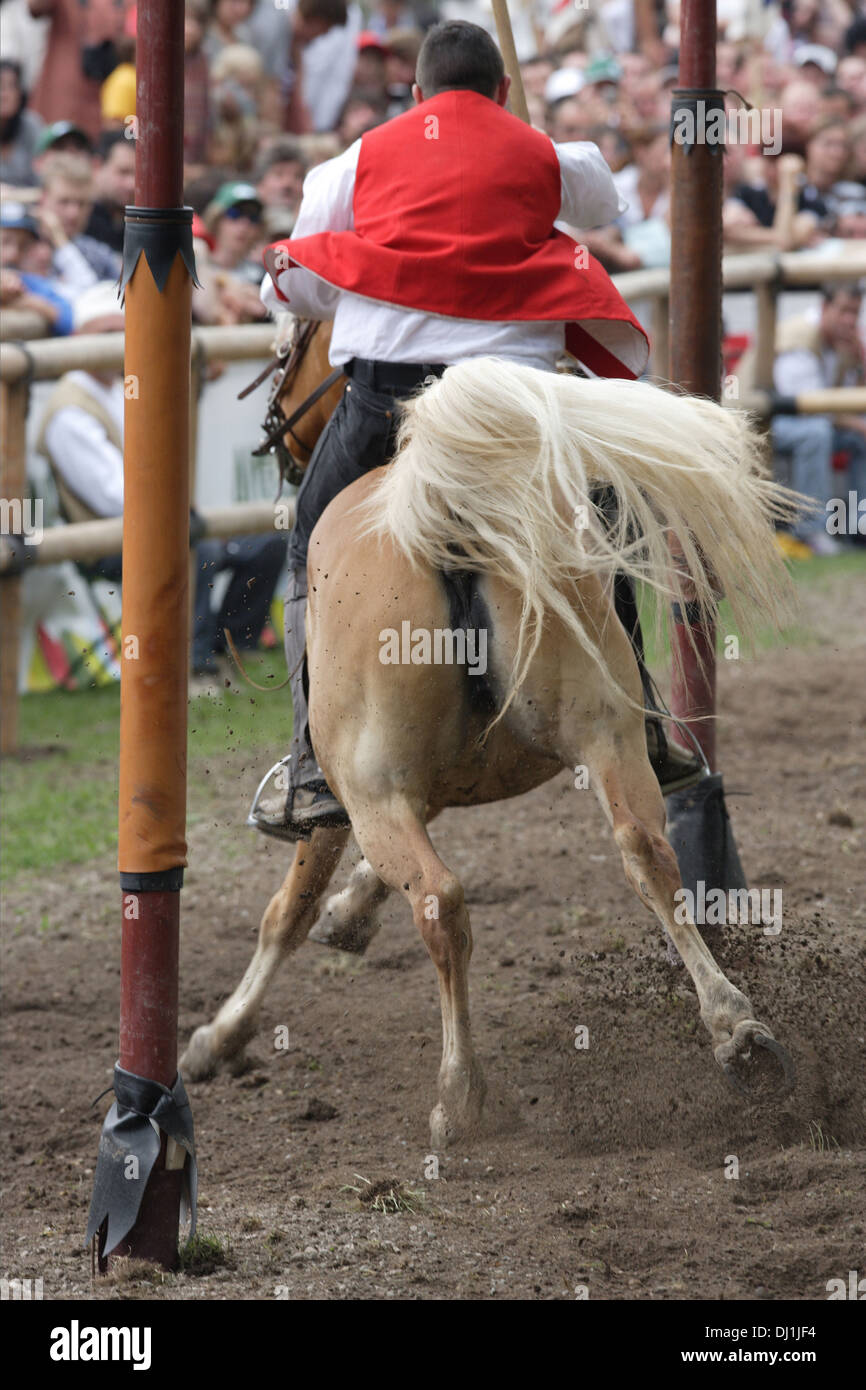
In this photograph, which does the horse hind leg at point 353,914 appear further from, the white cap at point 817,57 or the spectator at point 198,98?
the white cap at point 817,57

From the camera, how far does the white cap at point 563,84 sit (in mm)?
11758

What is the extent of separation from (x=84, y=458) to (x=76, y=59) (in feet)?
12.8

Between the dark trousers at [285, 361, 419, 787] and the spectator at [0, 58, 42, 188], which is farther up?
the spectator at [0, 58, 42, 188]

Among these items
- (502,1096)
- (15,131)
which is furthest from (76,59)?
(502,1096)

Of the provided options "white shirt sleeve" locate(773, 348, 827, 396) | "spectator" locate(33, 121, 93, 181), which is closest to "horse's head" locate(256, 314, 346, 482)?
"spectator" locate(33, 121, 93, 181)

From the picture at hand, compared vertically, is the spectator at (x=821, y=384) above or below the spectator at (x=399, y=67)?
below

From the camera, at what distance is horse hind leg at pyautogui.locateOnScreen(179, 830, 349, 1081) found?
451 cm

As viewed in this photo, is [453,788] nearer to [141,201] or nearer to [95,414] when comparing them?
[141,201]

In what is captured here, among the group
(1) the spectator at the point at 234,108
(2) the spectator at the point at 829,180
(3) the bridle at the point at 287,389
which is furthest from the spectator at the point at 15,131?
(3) the bridle at the point at 287,389

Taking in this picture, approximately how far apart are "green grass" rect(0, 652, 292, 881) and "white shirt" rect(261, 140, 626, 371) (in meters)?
2.30

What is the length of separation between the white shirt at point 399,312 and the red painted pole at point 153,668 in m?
0.69

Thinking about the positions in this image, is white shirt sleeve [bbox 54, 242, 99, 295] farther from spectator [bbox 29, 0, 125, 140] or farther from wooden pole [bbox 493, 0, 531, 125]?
wooden pole [bbox 493, 0, 531, 125]

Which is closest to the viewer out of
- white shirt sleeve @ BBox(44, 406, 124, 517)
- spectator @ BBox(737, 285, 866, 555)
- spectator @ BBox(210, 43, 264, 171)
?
white shirt sleeve @ BBox(44, 406, 124, 517)

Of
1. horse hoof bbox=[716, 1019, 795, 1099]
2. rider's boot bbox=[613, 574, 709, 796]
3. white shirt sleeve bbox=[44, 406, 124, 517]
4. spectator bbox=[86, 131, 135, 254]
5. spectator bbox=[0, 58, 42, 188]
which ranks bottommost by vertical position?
horse hoof bbox=[716, 1019, 795, 1099]
